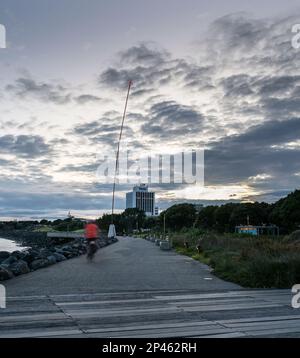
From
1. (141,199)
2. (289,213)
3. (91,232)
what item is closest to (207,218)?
(289,213)

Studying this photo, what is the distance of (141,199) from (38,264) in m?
147

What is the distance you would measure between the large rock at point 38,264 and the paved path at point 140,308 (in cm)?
261

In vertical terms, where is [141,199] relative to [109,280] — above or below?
above

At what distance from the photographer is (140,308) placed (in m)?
9.71

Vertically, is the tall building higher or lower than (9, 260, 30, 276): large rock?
higher

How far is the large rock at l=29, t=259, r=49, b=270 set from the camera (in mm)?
17938

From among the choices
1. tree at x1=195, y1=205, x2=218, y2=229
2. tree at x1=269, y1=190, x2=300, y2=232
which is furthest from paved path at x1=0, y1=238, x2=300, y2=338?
tree at x1=195, y1=205, x2=218, y2=229

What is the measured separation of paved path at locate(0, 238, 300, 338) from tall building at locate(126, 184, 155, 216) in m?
119

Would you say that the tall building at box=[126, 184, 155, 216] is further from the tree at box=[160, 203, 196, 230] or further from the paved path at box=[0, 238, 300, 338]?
the paved path at box=[0, 238, 300, 338]

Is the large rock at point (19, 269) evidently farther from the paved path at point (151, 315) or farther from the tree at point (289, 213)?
the tree at point (289, 213)

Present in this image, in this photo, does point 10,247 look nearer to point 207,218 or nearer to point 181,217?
point 181,217
